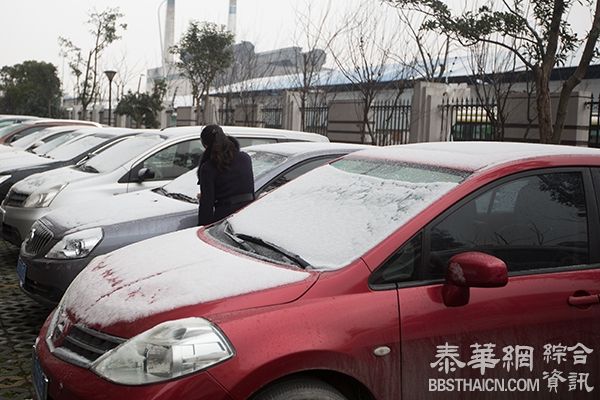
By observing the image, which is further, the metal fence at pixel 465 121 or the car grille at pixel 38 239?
the metal fence at pixel 465 121

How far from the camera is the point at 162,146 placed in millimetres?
8359

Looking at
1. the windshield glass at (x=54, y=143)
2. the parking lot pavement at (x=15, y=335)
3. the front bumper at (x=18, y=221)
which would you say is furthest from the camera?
the windshield glass at (x=54, y=143)

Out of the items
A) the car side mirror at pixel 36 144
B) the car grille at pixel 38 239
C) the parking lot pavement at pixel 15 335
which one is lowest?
the parking lot pavement at pixel 15 335

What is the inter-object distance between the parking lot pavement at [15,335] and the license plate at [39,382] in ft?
4.07

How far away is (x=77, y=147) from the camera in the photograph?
11758 millimetres

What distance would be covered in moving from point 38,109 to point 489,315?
44093mm

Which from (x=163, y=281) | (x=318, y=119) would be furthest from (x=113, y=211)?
(x=318, y=119)

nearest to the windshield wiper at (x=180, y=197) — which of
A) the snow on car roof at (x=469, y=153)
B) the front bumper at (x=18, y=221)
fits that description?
the front bumper at (x=18, y=221)

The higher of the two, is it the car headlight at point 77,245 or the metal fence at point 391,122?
the metal fence at point 391,122

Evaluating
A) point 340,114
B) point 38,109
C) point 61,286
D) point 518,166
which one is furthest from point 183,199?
point 38,109

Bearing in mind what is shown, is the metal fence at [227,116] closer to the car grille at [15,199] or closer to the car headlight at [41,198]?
the car grille at [15,199]

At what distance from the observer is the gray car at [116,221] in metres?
5.59

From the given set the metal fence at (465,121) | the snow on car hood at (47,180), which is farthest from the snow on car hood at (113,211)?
the metal fence at (465,121)

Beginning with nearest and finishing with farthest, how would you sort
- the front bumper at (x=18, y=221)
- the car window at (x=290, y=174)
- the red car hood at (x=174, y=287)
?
the red car hood at (x=174, y=287) < the car window at (x=290, y=174) < the front bumper at (x=18, y=221)
